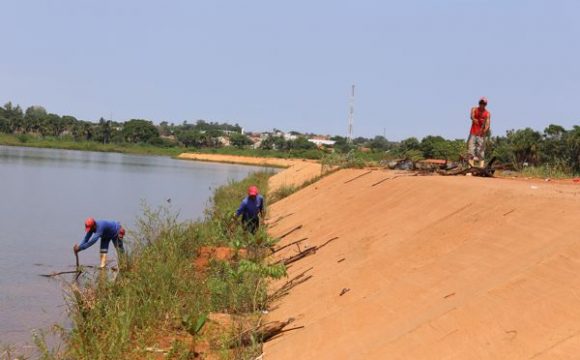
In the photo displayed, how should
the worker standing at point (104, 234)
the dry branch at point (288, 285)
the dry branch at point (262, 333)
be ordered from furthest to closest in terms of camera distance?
the worker standing at point (104, 234)
the dry branch at point (288, 285)
the dry branch at point (262, 333)

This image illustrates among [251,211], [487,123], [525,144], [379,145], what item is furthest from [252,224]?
[379,145]

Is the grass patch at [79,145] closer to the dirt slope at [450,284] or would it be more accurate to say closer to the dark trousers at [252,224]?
the dark trousers at [252,224]

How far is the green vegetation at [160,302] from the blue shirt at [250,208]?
102cm

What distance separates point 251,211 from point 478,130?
5.13 m

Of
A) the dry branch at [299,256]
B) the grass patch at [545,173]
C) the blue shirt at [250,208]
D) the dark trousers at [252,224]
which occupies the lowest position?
the dry branch at [299,256]

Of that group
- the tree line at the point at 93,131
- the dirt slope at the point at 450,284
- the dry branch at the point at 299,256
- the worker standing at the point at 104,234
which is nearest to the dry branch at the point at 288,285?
the dirt slope at the point at 450,284

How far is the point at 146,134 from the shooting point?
11288cm


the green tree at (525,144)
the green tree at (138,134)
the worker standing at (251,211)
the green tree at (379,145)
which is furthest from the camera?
the green tree at (138,134)

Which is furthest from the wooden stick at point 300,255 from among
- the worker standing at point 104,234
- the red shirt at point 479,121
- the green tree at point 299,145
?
the green tree at point 299,145

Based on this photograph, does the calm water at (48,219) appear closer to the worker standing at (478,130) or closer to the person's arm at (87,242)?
the person's arm at (87,242)

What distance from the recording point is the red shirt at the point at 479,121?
41.5ft

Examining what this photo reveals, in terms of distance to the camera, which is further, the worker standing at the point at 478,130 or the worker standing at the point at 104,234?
the worker standing at the point at 478,130

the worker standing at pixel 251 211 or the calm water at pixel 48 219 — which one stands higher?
the worker standing at pixel 251 211

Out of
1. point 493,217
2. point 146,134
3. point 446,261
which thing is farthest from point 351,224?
point 146,134
